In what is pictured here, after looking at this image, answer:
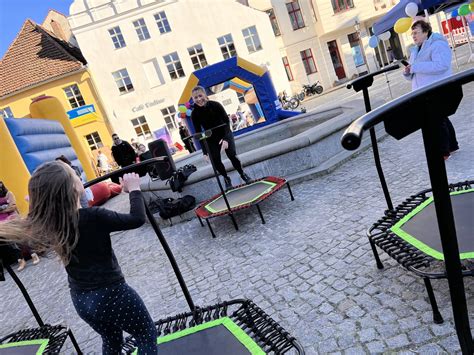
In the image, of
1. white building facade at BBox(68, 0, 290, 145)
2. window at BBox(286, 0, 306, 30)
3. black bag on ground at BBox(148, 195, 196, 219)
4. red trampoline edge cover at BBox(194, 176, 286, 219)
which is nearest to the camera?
red trampoline edge cover at BBox(194, 176, 286, 219)

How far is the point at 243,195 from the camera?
219 inches

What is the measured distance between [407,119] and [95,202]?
10799 millimetres

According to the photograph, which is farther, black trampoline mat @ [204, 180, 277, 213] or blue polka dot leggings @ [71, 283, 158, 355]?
black trampoline mat @ [204, 180, 277, 213]

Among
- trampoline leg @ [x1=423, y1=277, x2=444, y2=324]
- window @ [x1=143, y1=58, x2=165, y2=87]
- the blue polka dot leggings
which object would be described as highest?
window @ [x1=143, y1=58, x2=165, y2=87]

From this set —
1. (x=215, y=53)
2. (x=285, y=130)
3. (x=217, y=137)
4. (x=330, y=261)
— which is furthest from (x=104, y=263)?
(x=215, y=53)

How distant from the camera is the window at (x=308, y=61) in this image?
99.7 feet

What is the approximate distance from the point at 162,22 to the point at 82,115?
8.58 m

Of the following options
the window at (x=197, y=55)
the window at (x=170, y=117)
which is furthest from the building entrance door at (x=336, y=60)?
the window at (x=170, y=117)

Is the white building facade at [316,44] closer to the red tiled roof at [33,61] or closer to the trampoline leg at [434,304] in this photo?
the red tiled roof at [33,61]

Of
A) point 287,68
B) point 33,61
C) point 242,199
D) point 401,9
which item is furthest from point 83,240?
point 287,68

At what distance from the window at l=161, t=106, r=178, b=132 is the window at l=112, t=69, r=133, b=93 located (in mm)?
2864

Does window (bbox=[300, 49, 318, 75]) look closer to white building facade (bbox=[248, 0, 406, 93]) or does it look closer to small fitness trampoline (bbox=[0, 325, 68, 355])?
white building facade (bbox=[248, 0, 406, 93])

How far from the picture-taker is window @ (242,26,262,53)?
27.2m

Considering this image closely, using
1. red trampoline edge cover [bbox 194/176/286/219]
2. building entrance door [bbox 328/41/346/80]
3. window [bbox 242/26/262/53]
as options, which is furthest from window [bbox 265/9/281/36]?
red trampoline edge cover [bbox 194/176/286/219]
